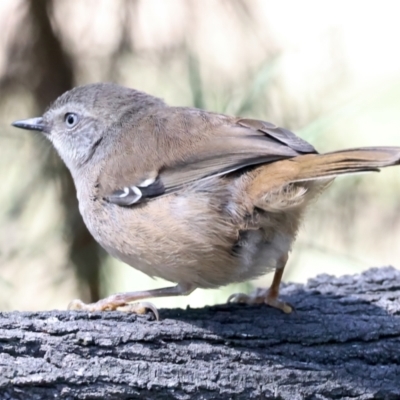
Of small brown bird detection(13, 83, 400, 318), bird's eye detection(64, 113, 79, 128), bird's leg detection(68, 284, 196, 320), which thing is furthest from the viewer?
bird's eye detection(64, 113, 79, 128)

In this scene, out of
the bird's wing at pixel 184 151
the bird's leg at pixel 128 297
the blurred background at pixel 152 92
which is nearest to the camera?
the bird's wing at pixel 184 151

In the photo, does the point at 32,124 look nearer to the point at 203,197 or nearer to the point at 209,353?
the point at 203,197

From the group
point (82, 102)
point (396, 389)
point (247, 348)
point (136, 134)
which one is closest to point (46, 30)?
point (82, 102)

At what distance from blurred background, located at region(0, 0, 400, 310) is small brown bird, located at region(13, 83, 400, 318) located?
1.37 m

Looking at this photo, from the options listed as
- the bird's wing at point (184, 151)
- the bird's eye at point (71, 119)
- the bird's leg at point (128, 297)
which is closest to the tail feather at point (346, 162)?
the bird's wing at point (184, 151)

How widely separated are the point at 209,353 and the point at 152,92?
2817 millimetres

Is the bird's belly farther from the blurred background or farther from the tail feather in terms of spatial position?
the blurred background

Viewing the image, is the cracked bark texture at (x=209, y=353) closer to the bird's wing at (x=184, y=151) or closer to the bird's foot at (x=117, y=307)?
the bird's foot at (x=117, y=307)

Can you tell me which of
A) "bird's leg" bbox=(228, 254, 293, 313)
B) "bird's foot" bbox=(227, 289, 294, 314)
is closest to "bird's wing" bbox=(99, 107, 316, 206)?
"bird's leg" bbox=(228, 254, 293, 313)

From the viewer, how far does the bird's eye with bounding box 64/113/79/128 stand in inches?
171

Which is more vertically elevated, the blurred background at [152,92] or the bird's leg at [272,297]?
the blurred background at [152,92]

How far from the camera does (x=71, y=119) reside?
14.4ft

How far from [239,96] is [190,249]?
211cm

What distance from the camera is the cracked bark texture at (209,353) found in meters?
2.90
